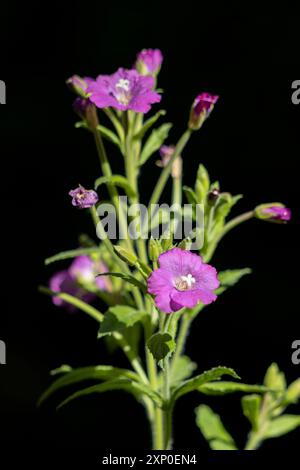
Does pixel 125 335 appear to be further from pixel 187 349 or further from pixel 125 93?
pixel 187 349

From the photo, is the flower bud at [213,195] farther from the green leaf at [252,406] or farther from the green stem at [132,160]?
the green leaf at [252,406]

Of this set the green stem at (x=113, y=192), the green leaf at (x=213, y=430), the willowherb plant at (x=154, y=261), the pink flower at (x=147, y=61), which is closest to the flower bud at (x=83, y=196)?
the willowherb plant at (x=154, y=261)

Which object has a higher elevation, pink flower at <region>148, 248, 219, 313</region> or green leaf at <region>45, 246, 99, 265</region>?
green leaf at <region>45, 246, 99, 265</region>

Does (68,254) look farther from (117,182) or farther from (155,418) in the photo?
(155,418)

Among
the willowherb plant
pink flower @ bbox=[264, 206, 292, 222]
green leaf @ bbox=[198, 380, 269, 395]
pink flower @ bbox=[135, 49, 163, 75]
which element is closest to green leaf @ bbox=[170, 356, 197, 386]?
the willowherb plant

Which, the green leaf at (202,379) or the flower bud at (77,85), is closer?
the green leaf at (202,379)

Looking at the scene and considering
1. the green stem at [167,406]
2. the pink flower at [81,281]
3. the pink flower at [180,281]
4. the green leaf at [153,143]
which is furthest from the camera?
the pink flower at [81,281]

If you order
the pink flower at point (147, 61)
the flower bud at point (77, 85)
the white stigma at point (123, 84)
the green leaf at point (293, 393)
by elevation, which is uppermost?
the pink flower at point (147, 61)

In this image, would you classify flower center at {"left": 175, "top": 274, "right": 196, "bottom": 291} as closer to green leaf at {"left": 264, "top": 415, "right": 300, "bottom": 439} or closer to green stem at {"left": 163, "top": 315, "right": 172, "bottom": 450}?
green stem at {"left": 163, "top": 315, "right": 172, "bottom": 450}
